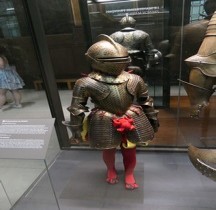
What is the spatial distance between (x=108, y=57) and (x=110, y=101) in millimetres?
243

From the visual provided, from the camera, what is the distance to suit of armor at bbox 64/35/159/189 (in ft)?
4.16

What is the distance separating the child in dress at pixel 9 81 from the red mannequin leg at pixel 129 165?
1.10 metres

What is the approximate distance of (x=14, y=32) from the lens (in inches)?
73.2

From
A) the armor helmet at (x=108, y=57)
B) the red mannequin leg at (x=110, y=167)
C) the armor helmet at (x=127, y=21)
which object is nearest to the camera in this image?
the armor helmet at (x=108, y=57)

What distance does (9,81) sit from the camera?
2.00 meters

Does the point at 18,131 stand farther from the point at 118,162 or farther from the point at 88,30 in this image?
the point at 88,30

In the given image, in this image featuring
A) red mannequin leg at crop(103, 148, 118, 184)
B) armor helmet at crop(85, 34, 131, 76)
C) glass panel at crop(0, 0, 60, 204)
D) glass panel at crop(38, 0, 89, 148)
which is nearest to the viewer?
armor helmet at crop(85, 34, 131, 76)

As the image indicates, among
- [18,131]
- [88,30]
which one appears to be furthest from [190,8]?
[18,131]

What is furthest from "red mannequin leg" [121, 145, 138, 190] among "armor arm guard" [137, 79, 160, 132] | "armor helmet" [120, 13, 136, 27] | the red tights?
"armor helmet" [120, 13, 136, 27]

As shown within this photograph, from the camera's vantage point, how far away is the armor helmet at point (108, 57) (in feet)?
4.08

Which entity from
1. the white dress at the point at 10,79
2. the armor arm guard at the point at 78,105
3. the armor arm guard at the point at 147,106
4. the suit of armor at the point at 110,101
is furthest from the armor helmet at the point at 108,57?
the white dress at the point at 10,79

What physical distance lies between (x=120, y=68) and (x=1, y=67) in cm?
115

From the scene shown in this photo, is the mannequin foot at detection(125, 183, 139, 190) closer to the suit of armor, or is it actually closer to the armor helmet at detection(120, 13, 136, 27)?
the suit of armor

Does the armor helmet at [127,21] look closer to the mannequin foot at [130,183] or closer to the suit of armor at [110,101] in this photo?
the suit of armor at [110,101]
